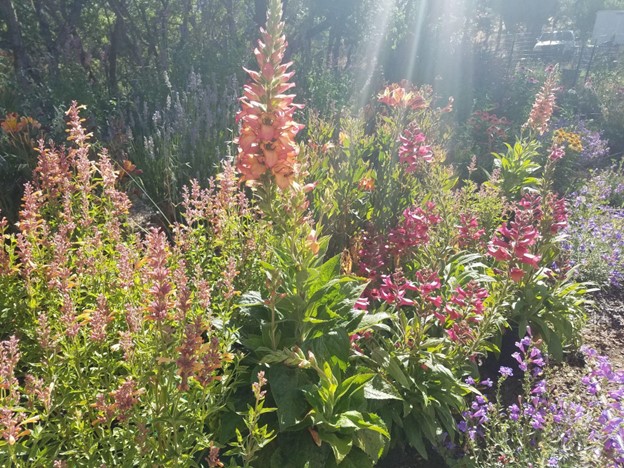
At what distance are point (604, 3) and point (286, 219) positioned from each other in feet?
150

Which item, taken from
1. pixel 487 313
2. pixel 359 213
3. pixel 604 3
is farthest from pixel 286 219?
pixel 604 3

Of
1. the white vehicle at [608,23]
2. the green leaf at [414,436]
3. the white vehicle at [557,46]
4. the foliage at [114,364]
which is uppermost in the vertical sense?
the white vehicle at [608,23]

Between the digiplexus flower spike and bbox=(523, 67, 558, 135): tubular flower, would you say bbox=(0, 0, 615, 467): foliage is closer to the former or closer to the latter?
the digiplexus flower spike

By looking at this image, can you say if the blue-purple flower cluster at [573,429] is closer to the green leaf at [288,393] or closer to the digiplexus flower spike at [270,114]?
the green leaf at [288,393]

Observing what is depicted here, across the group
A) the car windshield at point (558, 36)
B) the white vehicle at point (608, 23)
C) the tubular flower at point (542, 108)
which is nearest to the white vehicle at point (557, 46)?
the car windshield at point (558, 36)

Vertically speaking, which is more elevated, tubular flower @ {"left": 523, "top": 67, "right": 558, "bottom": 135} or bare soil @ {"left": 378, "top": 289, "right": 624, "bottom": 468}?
tubular flower @ {"left": 523, "top": 67, "right": 558, "bottom": 135}

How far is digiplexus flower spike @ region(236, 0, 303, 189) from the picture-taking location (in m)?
1.75

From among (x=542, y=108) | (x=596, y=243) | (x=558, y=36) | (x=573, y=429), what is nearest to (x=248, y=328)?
(x=573, y=429)

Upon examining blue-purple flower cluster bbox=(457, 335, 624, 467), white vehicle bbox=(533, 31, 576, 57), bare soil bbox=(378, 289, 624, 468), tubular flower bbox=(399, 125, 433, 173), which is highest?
white vehicle bbox=(533, 31, 576, 57)

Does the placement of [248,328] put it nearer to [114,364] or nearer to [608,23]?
[114,364]

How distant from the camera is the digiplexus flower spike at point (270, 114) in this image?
1.75 metres

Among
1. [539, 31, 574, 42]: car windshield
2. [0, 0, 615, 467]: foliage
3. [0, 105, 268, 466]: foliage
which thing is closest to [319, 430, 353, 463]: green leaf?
[0, 0, 615, 467]: foliage

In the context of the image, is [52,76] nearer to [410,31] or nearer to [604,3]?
[410,31]

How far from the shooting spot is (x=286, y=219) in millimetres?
1936
